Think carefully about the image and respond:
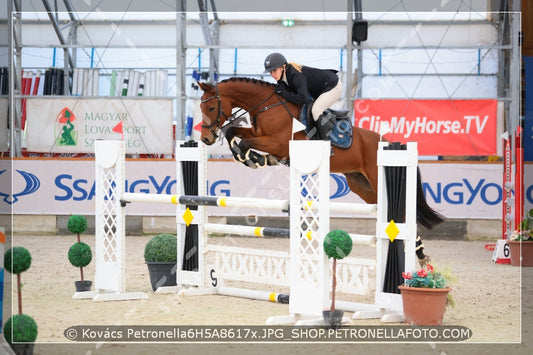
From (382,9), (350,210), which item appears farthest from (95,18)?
(350,210)

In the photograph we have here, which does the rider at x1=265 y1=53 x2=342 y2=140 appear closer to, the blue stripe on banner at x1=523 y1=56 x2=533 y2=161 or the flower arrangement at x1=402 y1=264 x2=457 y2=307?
the flower arrangement at x1=402 y1=264 x2=457 y2=307

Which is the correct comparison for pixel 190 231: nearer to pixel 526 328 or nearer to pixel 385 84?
pixel 526 328

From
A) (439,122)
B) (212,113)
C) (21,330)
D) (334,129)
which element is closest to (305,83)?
(334,129)

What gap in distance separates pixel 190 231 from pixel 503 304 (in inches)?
94.3

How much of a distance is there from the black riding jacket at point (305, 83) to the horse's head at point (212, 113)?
0.49 meters

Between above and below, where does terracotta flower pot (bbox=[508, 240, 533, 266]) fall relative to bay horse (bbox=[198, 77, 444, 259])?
below

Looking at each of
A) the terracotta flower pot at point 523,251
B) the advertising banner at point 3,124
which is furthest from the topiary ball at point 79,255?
the advertising banner at point 3,124

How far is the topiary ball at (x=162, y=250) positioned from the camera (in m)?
5.75

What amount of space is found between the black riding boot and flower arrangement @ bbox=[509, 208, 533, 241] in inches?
131

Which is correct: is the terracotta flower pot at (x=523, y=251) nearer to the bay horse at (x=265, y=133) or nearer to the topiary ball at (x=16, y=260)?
the bay horse at (x=265, y=133)

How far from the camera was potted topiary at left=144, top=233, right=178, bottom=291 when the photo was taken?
575cm

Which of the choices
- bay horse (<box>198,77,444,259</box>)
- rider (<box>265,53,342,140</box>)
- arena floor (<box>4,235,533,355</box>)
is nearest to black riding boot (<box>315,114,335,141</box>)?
rider (<box>265,53,342,140</box>)

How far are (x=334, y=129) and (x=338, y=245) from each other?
72.7 inches

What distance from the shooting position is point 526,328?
15.0 feet
